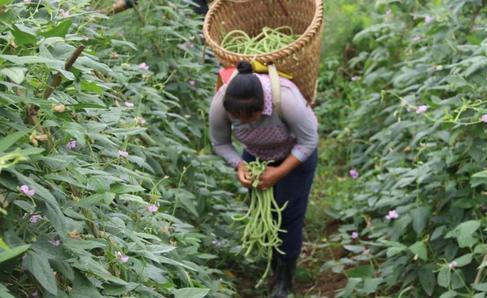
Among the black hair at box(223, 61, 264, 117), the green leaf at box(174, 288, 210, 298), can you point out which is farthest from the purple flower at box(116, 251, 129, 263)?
the black hair at box(223, 61, 264, 117)

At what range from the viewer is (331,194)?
16.7ft

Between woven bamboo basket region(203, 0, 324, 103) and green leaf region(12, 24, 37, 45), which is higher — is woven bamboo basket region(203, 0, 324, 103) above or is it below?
below

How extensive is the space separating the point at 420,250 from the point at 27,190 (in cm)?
209

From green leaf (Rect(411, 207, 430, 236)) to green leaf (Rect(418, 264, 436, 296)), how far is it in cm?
16

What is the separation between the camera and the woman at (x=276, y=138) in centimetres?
341

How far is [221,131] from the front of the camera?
12.1ft

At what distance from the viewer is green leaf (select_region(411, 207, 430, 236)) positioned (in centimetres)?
364

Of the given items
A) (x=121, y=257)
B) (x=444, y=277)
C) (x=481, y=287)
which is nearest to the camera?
(x=121, y=257)

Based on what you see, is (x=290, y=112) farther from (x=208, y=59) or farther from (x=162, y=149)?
(x=208, y=59)

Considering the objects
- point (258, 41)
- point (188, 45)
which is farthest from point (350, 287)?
point (188, 45)

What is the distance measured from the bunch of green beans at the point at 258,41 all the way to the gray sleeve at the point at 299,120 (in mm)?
308

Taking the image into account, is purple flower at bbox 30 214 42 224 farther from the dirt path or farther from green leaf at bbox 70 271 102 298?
the dirt path

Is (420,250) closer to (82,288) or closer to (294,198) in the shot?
(294,198)

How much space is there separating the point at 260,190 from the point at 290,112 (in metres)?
0.47
